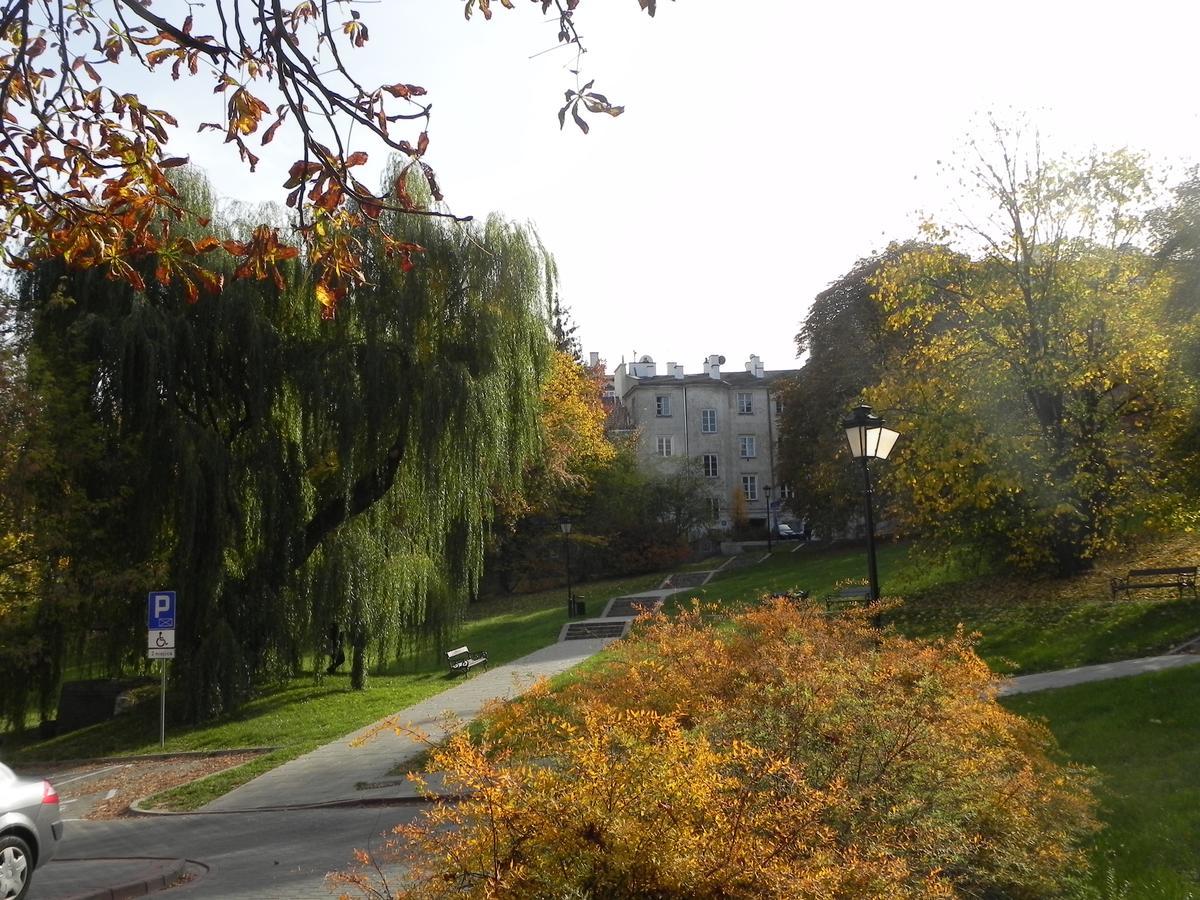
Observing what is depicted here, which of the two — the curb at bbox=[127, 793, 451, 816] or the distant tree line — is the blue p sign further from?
the distant tree line

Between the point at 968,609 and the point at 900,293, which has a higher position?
the point at 900,293

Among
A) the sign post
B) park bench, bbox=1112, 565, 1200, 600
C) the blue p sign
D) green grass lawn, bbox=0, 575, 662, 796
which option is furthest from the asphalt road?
park bench, bbox=1112, 565, 1200, 600

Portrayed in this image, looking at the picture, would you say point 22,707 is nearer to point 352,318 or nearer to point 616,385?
point 352,318

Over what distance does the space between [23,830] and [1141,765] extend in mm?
9260

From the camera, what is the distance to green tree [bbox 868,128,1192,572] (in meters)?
20.8

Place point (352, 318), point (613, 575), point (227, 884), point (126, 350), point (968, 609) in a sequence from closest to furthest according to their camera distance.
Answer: point (227, 884) → point (126, 350) → point (352, 318) → point (968, 609) → point (613, 575)

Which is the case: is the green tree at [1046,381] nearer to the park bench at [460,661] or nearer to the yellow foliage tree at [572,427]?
the park bench at [460,661]

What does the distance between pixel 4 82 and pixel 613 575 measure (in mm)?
46810

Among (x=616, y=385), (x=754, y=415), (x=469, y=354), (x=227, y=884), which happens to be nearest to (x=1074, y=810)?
(x=227, y=884)

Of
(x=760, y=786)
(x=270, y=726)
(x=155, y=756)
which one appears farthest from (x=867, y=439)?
(x=155, y=756)

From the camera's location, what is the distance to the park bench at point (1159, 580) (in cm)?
1881

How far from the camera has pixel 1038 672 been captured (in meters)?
16.0

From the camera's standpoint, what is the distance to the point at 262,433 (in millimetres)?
19531

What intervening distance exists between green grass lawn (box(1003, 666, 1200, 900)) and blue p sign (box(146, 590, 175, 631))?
41.4ft
